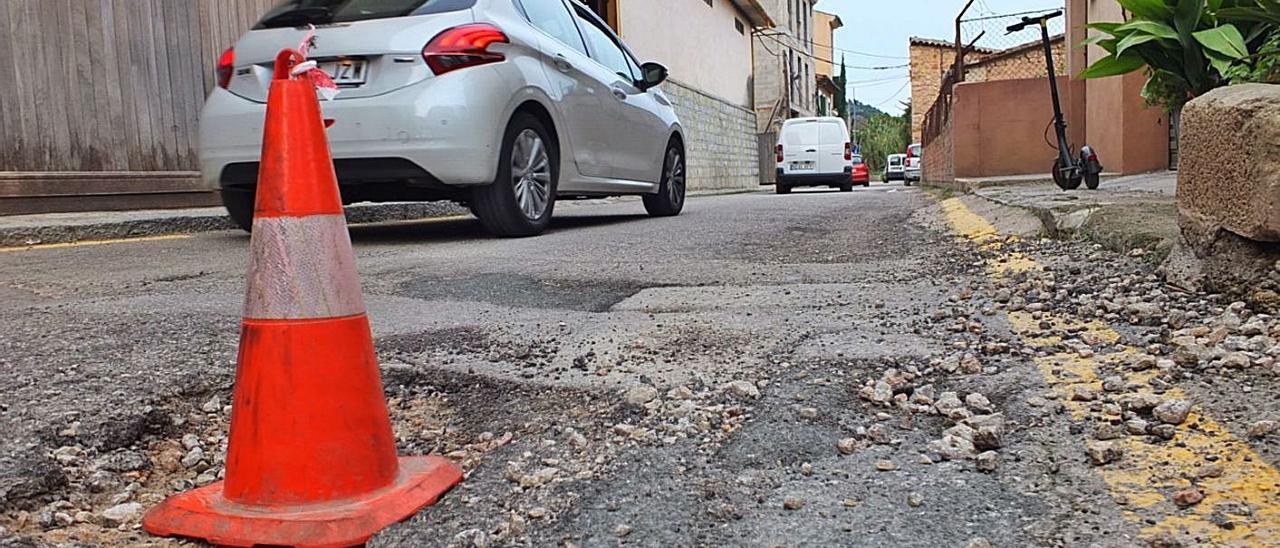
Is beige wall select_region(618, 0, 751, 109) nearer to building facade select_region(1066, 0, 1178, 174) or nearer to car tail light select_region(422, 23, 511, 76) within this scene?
building facade select_region(1066, 0, 1178, 174)

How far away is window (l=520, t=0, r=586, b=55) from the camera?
5.86 m

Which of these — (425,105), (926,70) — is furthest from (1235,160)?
(926,70)

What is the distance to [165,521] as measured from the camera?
1593mm

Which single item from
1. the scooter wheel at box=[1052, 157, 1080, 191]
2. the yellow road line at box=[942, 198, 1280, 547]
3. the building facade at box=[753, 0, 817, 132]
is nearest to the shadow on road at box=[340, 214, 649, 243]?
the scooter wheel at box=[1052, 157, 1080, 191]

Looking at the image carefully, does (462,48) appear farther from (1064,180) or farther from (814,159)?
(814,159)

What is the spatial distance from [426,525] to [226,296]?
6.72 feet

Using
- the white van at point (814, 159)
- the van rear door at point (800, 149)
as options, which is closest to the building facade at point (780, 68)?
the van rear door at point (800, 149)

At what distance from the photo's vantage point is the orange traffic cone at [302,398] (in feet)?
5.19

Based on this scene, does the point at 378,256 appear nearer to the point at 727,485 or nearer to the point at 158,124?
the point at 727,485

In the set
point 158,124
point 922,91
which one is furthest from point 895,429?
point 922,91

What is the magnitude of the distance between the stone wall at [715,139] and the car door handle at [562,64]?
463 inches

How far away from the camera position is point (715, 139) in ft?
76.0

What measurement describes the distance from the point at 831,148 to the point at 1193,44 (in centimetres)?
1839

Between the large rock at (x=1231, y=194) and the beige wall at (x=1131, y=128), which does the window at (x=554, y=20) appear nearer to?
the large rock at (x=1231, y=194)
